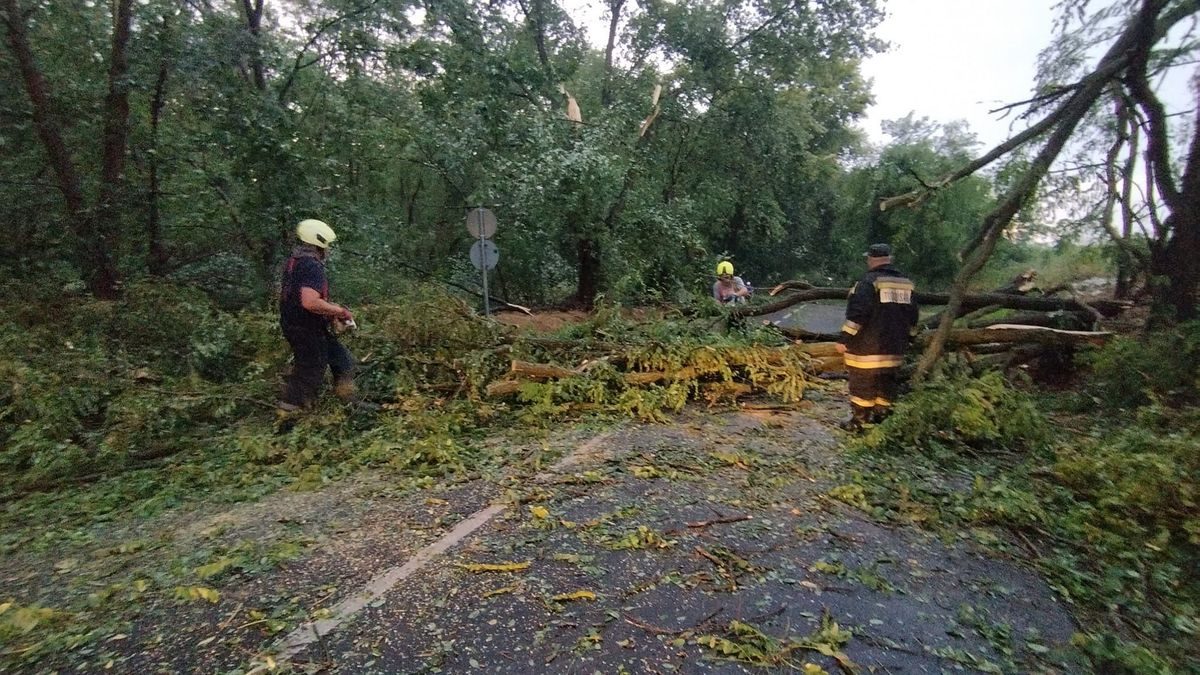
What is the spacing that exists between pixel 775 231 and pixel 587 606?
21059 mm

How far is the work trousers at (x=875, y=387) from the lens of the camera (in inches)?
205

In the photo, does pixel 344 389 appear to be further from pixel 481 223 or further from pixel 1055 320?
pixel 1055 320

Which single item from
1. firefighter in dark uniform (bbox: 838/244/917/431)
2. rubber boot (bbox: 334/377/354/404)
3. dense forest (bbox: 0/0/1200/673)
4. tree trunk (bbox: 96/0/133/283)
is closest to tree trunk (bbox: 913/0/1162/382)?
dense forest (bbox: 0/0/1200/673)

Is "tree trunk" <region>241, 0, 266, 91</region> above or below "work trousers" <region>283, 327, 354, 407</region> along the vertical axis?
above

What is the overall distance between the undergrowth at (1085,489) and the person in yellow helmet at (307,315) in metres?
4.12

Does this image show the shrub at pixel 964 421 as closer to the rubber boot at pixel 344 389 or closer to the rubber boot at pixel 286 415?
the rubber boot at pixel 344 389

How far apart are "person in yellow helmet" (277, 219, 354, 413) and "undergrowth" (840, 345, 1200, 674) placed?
4.12m

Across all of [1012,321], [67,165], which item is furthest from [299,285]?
[1012,321]

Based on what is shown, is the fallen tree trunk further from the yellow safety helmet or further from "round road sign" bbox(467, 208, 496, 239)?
"round road sign" bbox(467, 208, 496, 239)

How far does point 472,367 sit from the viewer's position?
19.0 feet

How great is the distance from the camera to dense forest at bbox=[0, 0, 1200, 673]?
2844 millimetres

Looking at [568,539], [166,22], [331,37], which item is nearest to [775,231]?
[331,37]

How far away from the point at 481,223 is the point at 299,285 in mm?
6013

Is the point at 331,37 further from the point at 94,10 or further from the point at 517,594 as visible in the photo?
the point at 517,594
